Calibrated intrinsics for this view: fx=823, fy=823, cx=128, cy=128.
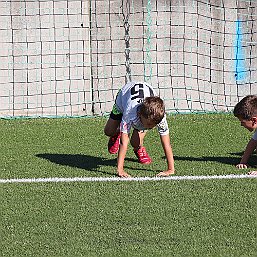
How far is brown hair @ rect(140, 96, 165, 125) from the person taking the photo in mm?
7134

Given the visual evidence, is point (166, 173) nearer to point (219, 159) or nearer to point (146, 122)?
point (146, 122)

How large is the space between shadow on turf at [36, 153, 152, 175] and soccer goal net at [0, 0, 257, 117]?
146 inches

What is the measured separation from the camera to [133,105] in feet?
24.8

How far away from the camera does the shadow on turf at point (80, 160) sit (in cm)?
813

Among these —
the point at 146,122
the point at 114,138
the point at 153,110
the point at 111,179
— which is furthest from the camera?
the point at 114,138

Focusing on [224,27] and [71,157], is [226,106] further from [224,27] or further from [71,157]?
[71,157]

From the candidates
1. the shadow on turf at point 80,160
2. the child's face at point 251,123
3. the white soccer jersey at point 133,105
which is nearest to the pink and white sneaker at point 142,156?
the shadow on turf at point 80,160

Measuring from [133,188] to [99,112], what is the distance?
5.22 meters

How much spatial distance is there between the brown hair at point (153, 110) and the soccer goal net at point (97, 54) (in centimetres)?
519

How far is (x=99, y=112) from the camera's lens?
1229 cm

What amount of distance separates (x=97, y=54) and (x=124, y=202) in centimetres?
606

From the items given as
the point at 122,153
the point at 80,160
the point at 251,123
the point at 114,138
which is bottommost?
the point at 80,160

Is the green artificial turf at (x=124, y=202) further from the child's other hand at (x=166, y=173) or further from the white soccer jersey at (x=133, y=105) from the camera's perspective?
the white soccer jersey at (x=133, y=105)

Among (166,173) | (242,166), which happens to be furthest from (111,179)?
(242,166)
